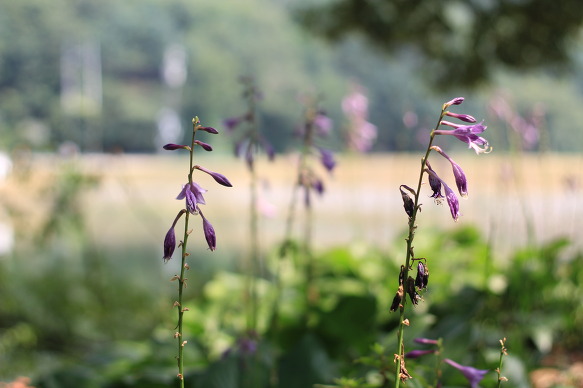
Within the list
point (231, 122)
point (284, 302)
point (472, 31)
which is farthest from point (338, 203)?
point (231, 122)

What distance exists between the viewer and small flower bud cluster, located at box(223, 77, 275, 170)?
136 centimetres

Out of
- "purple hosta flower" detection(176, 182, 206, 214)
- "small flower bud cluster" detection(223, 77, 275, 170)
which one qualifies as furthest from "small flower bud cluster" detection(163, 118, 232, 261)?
"small flower bud cluster" detection(223, 77, 275, 170)

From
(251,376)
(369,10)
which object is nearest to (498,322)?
(251,376)

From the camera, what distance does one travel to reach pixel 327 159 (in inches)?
56.6

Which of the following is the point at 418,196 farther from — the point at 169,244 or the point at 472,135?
the point at 169,244

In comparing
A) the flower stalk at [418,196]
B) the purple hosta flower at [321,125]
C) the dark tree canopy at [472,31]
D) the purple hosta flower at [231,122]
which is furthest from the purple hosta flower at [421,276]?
the dark tree canopy at [472,31]

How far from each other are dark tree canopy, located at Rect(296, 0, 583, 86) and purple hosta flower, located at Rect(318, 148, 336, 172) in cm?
529

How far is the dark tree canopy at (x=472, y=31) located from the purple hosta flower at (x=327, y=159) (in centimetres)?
529

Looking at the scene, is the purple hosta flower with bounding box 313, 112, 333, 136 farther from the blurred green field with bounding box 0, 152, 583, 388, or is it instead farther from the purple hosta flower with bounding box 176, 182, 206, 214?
the purple hosta flower with bounding box 176, 182, 206, 214

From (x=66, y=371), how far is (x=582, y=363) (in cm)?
176

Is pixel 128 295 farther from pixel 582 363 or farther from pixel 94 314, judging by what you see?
pixel 582 363

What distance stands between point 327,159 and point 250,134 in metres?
0.18

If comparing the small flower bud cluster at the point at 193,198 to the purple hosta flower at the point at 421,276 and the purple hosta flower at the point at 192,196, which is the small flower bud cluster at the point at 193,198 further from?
the purple hosta flower at the point at 421,276

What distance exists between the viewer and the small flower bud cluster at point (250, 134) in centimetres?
136
